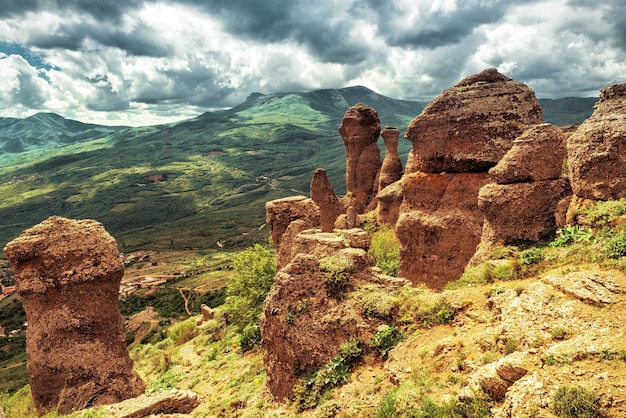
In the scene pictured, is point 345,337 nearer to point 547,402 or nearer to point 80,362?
point 547,402

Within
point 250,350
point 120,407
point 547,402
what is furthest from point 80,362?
point 547,402

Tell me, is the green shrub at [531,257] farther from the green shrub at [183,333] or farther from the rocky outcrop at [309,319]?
the green shrub at [183,333]

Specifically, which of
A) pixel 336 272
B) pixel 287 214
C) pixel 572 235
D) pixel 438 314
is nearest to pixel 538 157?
pixel 572 235

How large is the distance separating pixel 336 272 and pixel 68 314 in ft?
55.8

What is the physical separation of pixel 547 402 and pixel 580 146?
1228cm

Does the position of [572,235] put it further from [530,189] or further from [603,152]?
[530,189]

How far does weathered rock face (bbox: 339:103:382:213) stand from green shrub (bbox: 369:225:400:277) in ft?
45.3

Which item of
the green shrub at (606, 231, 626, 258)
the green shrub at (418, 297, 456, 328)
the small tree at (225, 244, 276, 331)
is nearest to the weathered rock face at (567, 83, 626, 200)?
the green shrub at (606, 231, 626, 258)

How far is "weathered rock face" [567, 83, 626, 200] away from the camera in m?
14.9

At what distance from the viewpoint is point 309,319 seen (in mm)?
16844

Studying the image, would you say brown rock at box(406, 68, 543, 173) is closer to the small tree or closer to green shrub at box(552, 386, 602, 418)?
the small tree

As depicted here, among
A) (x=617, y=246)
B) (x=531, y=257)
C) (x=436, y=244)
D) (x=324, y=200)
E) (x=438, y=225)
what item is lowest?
(x=324, y=200)

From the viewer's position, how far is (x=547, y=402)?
8.51 m

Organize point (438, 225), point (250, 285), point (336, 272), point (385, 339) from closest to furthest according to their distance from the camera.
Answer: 1. point (385, 339)
2. point (336, 272)
3. point (438, 225)
4. point (250, 285)
